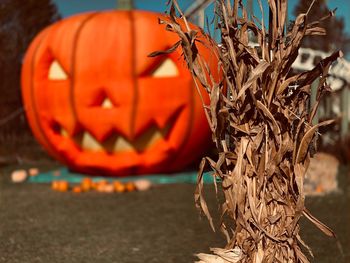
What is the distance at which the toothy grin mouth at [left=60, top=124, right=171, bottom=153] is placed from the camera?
15.6ft

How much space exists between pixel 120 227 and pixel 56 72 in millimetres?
2159

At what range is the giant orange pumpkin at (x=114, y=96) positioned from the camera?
4539 millimetres

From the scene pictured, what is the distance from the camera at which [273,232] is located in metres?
1.29

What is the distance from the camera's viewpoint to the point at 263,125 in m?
1.28

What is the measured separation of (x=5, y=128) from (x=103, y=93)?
3299 millimetres

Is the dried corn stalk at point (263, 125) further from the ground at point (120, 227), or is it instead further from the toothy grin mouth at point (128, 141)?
the toothy grin mouth at point (128, 141)

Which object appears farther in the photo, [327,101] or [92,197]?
[327,101]

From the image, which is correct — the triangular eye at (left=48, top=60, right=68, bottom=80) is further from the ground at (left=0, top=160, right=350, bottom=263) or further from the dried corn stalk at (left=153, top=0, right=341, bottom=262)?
the dried corn stalk at (left=153, top=0, right=341, bottom=262)

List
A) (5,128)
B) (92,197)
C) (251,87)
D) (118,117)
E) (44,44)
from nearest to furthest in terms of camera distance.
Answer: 1. (251,87)
2. (92,197)
3. (118,117)
4. (44,44)
5. (5,128)

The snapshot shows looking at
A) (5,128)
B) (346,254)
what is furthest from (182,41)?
(5,128)

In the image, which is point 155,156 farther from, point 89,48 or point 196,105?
point 89,48

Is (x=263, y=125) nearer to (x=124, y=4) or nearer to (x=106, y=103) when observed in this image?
(x=106, y=103)

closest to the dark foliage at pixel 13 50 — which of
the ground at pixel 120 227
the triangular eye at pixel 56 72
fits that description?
the triangular eye at pixel 56 72

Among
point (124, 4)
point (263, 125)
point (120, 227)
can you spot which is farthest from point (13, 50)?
point (263, 125)
